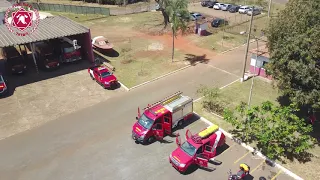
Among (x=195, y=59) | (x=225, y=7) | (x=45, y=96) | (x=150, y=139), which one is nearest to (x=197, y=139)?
(x=150, y=139)

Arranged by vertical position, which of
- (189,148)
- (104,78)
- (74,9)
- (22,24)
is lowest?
(189,148)

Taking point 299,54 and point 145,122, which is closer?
point 299,54

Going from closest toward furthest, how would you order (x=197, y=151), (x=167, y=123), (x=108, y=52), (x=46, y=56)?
(x=197, y=151) < (x=167, y=123) < (x=46, y=56) < (x=108, y=52)

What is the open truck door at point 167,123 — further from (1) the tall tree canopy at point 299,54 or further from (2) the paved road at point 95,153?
(1) the tall tree canopy at point 299,54

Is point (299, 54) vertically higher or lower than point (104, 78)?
higher

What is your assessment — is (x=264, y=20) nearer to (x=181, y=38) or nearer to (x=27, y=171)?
(x=181, y=38)

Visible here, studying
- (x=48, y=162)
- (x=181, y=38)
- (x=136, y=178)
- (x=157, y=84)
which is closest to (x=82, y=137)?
(x=48, y=162)

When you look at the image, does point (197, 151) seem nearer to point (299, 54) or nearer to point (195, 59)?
point (299, 54)

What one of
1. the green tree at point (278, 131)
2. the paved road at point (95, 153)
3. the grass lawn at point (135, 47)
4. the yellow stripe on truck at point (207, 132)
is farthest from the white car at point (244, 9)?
the yellow stripe on truck at point (207, 132)
